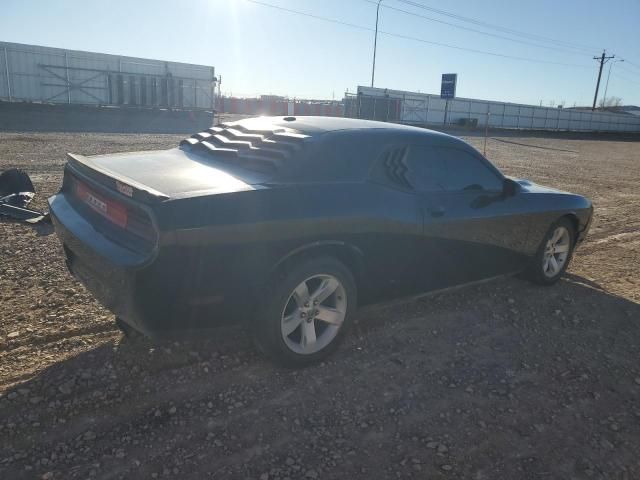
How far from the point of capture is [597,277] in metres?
5.39

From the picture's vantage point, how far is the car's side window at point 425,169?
3693 mm

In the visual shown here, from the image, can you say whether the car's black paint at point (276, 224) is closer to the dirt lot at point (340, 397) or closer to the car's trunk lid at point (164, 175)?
the car's trunk lid at point (164, 175)

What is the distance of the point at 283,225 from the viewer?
9.41 ft

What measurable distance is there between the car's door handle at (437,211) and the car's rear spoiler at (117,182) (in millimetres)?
1951

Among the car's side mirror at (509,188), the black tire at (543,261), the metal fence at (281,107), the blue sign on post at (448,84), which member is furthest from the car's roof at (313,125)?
the metal fence at (281,107)

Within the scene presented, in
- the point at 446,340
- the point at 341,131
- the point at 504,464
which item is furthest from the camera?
the point at 446,340

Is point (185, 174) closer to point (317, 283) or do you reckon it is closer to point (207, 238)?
point (207, 238)

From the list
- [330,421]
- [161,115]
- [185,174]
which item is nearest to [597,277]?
[330,421]

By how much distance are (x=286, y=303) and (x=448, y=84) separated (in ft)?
97.0

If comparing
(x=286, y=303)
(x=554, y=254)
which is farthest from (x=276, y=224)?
(x=554, y=254)

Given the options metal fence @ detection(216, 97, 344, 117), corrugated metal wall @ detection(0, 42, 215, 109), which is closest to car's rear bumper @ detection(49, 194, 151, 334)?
corrugated metal wall @ detection(0, 42, 215, 109)

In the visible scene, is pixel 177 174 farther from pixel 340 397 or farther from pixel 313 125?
pixel 340 397

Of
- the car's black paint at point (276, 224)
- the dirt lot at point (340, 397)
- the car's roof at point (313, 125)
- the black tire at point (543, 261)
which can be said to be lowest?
the dirt lot at point (340, 397)

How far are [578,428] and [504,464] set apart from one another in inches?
25.0
